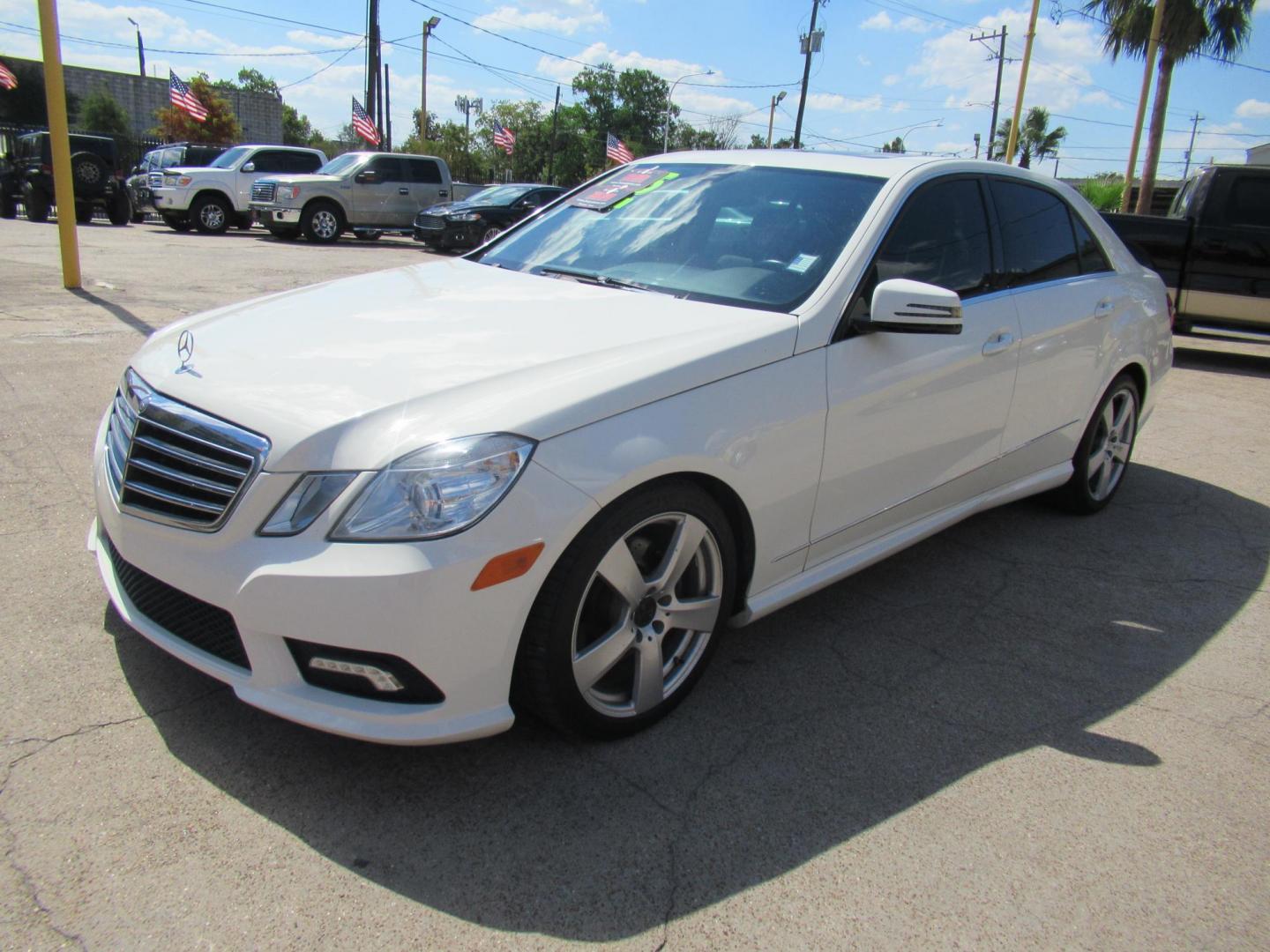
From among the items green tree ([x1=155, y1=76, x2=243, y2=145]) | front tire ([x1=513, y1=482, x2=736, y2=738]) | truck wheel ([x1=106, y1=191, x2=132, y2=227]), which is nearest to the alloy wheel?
front tire ([x1=513, y1=482, x2=736, y2=738])

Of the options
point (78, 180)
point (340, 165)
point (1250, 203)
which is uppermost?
point (340, 165)

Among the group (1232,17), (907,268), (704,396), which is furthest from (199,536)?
(1232,17)

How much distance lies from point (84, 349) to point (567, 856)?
6.36 meters

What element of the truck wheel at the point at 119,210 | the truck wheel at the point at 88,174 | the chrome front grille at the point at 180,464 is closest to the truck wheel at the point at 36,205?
the truck wheel at the point at 88,174

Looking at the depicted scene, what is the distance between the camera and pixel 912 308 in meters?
2.97

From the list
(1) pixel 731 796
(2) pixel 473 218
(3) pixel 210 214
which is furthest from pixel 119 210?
(1) pixel 731 796

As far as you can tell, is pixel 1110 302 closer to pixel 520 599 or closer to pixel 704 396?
pixel 704 396

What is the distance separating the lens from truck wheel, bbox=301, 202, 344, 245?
19.2m

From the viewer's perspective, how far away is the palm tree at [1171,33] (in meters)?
22.5

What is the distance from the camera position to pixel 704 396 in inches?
104

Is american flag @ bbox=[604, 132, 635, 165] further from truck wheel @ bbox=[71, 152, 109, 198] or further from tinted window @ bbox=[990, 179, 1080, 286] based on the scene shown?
tinted window @ bbox=[990, 179, 1080, 286]

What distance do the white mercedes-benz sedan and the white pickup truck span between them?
18.1m

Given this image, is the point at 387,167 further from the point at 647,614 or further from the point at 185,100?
the point at 647,614

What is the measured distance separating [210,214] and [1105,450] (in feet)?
64.0
